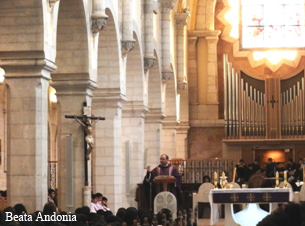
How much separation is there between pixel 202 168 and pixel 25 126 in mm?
14631

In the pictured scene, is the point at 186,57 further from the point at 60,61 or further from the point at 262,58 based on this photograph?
the point at 60,61

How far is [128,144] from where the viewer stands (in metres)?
24.2

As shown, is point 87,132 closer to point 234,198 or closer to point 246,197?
point 234,198

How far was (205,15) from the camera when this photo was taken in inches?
1438

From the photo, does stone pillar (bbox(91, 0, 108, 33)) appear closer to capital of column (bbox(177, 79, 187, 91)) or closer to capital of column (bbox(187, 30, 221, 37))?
capital of column (bbox(177, 79, 187, 91))

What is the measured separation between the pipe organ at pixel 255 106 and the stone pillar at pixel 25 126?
21114mm

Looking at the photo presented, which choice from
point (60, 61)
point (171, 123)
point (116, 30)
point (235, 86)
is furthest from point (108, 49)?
point (235, 86)

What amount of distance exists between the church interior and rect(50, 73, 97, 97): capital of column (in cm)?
2

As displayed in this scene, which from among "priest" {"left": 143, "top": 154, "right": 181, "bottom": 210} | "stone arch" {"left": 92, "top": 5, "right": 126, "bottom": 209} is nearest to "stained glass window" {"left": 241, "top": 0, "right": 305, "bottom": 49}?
"stone arch" {"left": 92, "top": 5, "right": 126, "bottom": 209}

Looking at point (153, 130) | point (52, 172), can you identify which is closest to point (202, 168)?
point (153, 130)

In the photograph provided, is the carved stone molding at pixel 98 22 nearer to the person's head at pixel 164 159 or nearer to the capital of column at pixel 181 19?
the person's head at pixel 164 159

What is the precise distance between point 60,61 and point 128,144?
278 inches

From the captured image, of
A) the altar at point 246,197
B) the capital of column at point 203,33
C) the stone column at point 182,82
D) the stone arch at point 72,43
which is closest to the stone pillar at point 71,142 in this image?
the stone arch at point 72,43

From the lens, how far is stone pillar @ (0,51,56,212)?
14.3 metres
